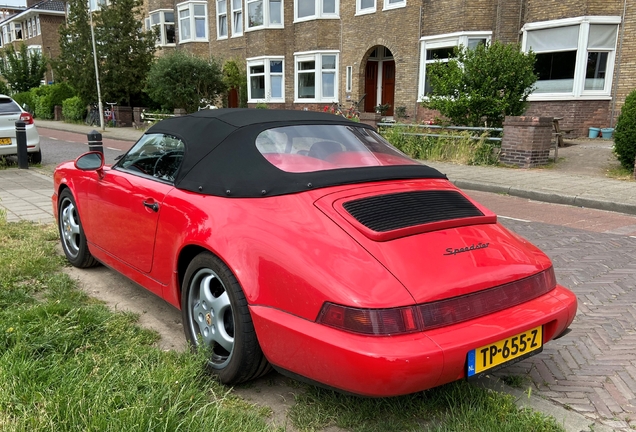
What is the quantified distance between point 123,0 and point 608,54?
22757mm

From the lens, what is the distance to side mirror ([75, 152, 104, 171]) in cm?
412

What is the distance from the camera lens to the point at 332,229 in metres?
2.49

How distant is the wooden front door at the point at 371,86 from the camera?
966 inches

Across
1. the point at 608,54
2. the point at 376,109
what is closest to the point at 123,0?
the point at 376,109

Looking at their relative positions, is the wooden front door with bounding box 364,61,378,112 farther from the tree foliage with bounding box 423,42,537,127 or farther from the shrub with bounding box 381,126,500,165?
the tree foliage with bounding box 423,42,537,127

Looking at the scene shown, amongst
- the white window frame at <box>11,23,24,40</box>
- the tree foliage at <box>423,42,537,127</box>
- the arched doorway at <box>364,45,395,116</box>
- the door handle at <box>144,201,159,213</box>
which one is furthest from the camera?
the white window frame at <box>11,23,24,40</box>

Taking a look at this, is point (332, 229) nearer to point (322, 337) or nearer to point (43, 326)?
point (322, 337)

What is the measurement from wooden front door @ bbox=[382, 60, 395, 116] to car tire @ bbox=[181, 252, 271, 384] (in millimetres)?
22062

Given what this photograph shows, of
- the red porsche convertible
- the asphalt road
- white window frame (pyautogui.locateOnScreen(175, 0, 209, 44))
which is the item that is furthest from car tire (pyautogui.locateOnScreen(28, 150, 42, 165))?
white window frame (pyautogui.locateOnScreen(175, 0, 209, 44))

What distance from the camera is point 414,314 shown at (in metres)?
2.23

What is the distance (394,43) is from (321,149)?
19.8 metres

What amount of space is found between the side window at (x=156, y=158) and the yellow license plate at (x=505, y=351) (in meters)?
2.12

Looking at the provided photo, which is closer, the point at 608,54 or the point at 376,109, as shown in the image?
the point at 608,54

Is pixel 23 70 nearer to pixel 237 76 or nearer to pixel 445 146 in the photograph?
pixel 237 76
